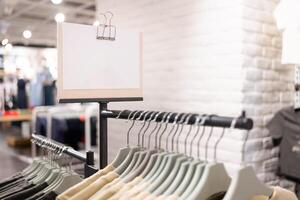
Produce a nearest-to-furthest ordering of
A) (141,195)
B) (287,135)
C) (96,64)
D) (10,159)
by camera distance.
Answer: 1. (141,195)
2. (96,64)
3. (287,135)
4. (10,159)

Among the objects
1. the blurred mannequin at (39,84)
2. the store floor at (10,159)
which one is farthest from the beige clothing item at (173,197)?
the blurred mannequin at (39,84)

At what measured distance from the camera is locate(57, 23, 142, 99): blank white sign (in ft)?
4.27

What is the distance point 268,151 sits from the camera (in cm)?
235

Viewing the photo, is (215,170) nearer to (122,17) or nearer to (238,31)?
(238,31)

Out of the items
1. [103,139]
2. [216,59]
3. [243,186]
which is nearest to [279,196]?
[243,186]

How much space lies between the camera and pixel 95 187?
3.55ft

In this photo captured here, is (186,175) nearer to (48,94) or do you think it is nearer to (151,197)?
(151,197)

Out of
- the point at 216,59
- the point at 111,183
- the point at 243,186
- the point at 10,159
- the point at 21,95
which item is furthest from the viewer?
the point at 21,95

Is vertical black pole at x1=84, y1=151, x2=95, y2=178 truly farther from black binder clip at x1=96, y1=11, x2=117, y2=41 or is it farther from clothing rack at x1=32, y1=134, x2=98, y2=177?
black binder clip at x1=96, y1=11, x2=117, y2=41

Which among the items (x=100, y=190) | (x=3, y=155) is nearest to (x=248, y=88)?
(x=100, y=190)

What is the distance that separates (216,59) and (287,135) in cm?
68

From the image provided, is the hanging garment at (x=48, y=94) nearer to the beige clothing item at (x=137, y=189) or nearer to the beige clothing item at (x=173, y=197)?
the beige clothing item at (x=137, y=189)

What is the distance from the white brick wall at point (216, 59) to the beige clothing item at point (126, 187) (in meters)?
1.29

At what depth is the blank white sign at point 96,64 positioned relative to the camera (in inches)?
51.3
